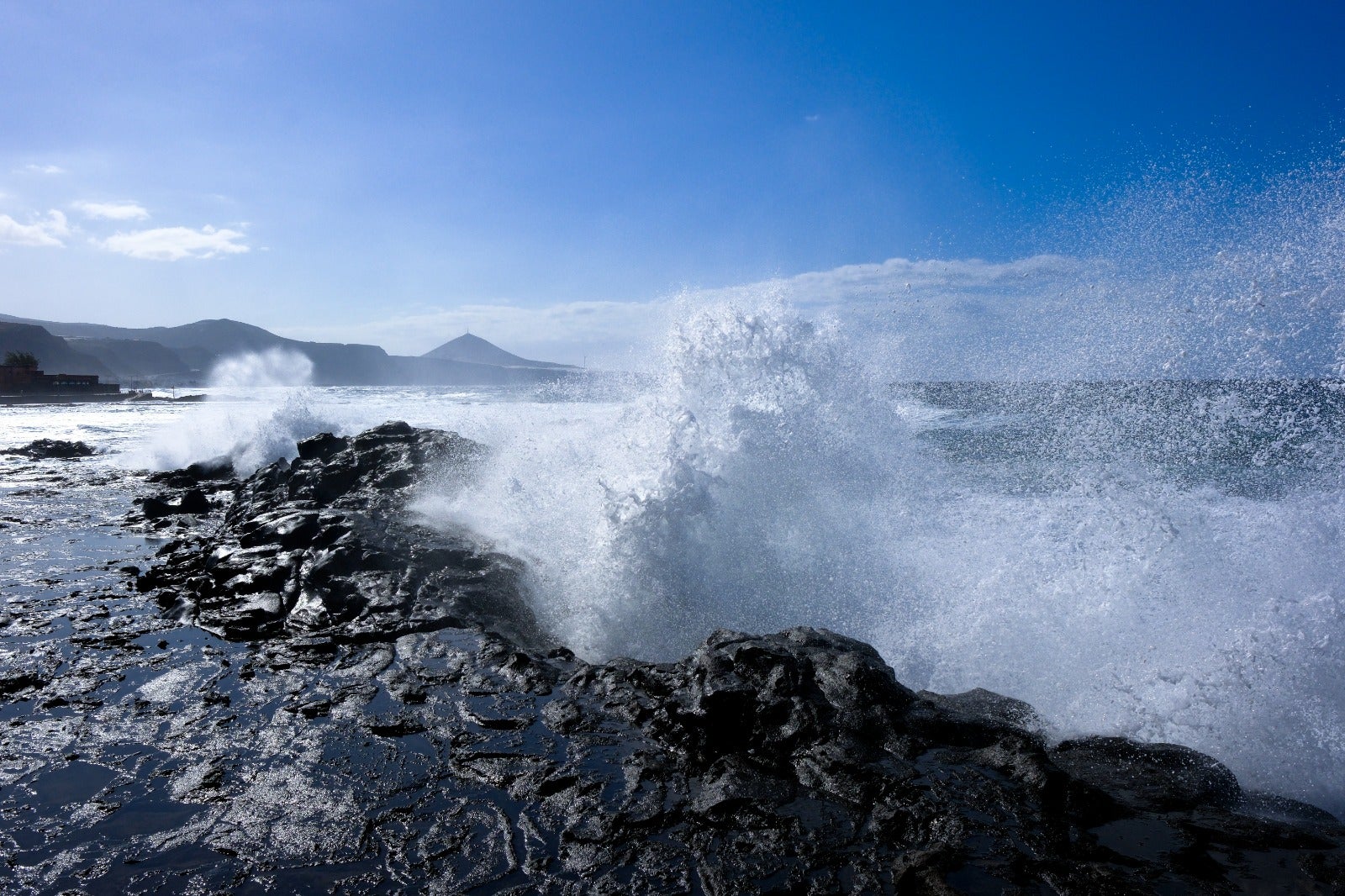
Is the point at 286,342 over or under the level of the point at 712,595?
over

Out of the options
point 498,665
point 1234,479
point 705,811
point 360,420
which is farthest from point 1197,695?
point 360,420

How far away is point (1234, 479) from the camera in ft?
43.4

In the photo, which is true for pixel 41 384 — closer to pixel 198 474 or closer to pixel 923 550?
pixel 198 474

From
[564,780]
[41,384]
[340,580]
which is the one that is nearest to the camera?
[564,780]

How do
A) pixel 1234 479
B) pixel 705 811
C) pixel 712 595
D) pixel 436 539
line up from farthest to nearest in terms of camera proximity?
1. pixel 1234 479
2. pixel 436 539
3. pixel 712 595
4. pixel 705 811

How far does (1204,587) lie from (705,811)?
17.6 feet

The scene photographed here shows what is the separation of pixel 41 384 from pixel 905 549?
246 feet

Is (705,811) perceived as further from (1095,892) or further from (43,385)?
(43,385)

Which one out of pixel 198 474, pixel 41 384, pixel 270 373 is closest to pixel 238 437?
pixel 198 474

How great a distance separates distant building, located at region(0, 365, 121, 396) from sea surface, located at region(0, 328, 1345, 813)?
5946 centimetres

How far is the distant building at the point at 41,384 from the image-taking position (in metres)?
55.3

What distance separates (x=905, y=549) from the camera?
7.97m

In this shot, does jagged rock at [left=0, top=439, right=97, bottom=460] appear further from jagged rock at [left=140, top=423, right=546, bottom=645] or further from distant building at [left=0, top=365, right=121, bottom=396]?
distant building at [left=0, top=365, right=121, bottom=396]

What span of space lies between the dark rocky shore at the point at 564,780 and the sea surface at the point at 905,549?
0.97 meters
